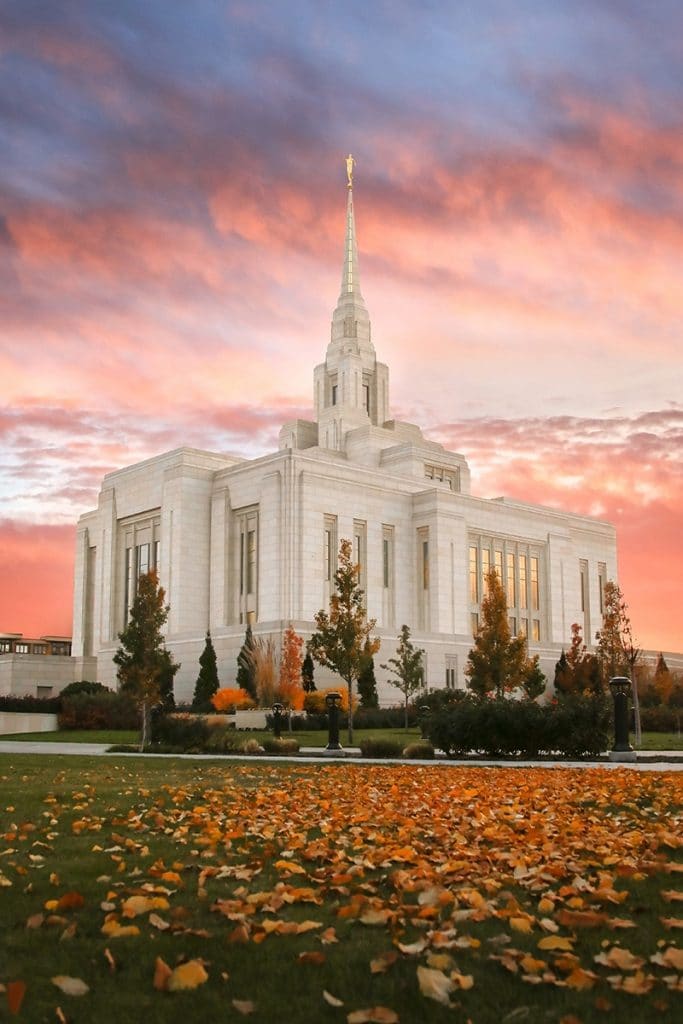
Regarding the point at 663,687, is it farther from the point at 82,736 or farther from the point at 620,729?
the point at 620,729

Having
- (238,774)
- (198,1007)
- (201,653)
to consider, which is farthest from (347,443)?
(198,1007)

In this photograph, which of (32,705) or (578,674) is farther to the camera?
(578,674)

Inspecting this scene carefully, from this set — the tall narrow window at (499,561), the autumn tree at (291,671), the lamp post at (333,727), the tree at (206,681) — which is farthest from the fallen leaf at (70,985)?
the tall narrow window at (499,561)

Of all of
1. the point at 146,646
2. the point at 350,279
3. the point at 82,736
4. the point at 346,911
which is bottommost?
the point at 82,736

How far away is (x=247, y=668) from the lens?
5384 centimetres

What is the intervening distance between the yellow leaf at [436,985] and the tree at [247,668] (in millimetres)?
48288

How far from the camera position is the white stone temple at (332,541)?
60938 millimetres

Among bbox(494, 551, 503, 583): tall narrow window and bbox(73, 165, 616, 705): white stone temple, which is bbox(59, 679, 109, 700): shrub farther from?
bbox(494, 551, 503, 583): tall narrow window

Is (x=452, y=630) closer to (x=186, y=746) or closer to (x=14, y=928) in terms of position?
(x=186, y=746)

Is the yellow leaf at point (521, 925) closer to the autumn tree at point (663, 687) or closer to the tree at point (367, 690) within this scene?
the tree at point (367, 690)

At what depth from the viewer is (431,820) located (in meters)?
9.11

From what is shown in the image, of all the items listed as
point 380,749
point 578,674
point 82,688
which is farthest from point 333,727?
point 82,688

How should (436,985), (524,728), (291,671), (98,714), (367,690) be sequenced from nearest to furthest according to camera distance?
(436,985) < (524,728) < (98,714) < (291,671) < (367,690)

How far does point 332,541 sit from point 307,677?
1098cm
